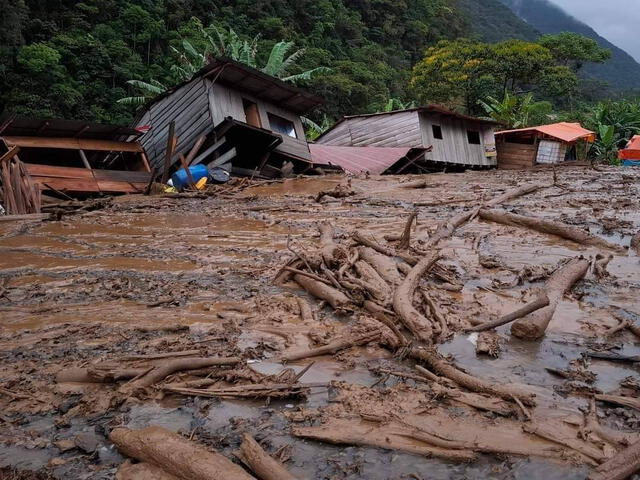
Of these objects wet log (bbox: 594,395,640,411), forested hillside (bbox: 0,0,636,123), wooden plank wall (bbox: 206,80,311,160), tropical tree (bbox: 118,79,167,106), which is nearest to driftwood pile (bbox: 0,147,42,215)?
wooden plank wall (bbox: 206,80,311,160)

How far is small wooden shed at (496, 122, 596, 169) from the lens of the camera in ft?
83.8

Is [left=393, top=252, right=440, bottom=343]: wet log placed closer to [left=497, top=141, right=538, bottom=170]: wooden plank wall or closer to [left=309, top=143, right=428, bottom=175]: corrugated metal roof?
[left=309, top=143, right=428, bottom=175]: corrugated metal roof

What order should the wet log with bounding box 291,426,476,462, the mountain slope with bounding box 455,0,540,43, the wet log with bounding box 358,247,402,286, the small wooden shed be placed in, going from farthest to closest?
1. the mountain slope with bounding box 455,0,540,43
2. the small wooden shed
3. the wet log with bounding box 358,247,402,286
4. the wet log with bounding box 291,426,476,462

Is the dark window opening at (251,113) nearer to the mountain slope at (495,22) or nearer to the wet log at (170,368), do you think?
the wet log at (170,368)

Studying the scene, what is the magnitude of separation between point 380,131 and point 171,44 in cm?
1733

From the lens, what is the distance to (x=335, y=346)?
11.2 feet

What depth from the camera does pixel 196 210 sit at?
10.7 meters

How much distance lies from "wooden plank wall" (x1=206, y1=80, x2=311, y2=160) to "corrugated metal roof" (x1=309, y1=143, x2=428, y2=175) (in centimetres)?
96

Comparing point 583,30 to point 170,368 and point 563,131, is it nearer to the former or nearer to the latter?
point 563,131

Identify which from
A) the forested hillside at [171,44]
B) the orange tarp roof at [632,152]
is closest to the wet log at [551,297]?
the orange tarp roof at [632,152]

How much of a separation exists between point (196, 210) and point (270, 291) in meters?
6.29

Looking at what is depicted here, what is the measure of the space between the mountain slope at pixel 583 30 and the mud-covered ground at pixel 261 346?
4422 inches

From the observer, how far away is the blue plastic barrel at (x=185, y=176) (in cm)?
1411

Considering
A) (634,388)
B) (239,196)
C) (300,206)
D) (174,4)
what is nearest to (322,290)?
(634,388)
